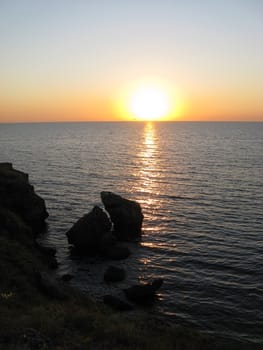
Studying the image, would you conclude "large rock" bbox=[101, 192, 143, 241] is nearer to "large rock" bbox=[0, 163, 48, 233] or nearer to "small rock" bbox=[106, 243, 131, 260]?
"small rock" bbox=[106, 243, 131, 260]

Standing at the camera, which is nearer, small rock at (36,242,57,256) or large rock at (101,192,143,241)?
small rock at (36,242,57,256)

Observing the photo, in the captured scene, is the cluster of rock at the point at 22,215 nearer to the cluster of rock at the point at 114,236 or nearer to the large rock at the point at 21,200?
the large rock at the point at 21,200

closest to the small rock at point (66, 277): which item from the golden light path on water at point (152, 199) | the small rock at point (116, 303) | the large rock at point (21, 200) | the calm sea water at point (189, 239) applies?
the calm sea water at point (189, 239)

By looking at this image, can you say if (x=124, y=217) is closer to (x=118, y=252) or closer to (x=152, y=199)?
(x=118, y=252)

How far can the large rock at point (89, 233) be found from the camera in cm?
4034

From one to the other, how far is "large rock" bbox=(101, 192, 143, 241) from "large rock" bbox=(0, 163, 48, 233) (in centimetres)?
940

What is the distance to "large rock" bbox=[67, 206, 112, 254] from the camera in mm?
40344

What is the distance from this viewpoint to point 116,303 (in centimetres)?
2842

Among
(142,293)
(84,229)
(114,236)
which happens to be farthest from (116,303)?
(114,236)

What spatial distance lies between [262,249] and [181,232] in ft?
34.3

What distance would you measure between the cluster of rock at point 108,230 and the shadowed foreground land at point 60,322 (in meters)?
7.62

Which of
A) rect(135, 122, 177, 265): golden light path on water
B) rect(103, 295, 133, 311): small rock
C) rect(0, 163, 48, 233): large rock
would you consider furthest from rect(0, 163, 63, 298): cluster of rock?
rect(135, 122, 177, 265): golden light path on water

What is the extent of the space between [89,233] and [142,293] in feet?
42.0

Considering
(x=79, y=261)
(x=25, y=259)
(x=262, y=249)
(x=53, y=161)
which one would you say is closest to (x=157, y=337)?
(x=25, y=259)
